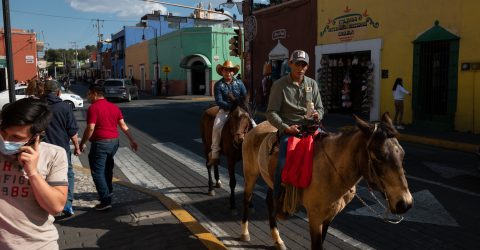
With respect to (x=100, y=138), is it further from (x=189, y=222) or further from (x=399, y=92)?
(x=399, y=92)

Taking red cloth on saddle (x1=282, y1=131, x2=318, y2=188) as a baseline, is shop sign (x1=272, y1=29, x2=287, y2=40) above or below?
above

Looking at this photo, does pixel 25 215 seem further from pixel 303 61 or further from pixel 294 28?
pixel 294 28

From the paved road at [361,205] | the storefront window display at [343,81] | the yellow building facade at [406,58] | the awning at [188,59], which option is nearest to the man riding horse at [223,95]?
the paved road at [361,205]

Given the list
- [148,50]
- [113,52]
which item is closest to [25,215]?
[148,50]

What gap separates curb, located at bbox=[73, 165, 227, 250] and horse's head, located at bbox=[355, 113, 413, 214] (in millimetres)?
2238

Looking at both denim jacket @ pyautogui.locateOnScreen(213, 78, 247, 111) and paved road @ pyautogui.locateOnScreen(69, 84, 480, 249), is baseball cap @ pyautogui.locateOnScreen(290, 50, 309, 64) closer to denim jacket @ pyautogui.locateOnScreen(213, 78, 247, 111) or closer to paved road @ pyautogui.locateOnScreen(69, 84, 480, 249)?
paved road @ pyautogui.locateOnScreen(69, 84, 480, 249)

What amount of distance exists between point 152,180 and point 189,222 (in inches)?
112

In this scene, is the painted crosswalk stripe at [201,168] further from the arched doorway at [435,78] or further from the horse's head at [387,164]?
the arched doorway at [435,78]

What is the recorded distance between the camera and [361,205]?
6.11 m

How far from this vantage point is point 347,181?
3457 mm

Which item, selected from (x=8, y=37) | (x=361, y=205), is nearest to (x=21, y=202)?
(x=8, y=37)

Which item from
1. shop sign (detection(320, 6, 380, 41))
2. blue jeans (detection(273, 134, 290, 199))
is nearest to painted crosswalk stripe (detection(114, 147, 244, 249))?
blue jeans (detection(273, 134, 290, 199))

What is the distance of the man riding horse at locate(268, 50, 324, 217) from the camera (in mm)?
4105

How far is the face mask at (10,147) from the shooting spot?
225cm
